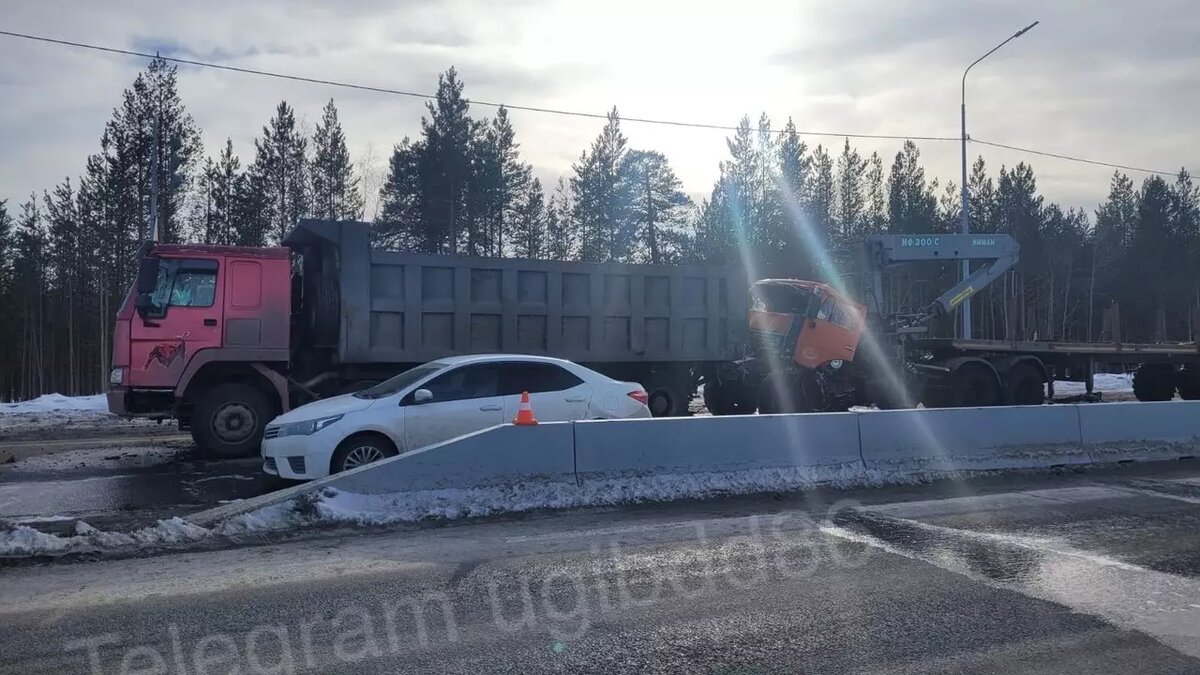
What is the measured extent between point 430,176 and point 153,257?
932 inches

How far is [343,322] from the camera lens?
13070 millimetres

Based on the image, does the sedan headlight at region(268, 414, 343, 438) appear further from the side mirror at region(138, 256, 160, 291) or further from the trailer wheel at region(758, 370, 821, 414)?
the trailer wheel at region(758, 370, 821, 414)

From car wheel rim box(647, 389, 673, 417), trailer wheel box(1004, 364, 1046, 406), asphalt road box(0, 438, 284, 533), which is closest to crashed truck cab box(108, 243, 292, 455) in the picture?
asphalt road box(0, 438, 284, 533)

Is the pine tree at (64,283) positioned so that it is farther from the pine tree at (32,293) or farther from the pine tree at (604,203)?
the pine tree at (604,203)

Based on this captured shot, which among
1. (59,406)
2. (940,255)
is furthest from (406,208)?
(940,255)

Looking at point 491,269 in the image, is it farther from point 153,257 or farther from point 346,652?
point 346,652

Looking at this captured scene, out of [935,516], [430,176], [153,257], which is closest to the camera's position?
[935,516]

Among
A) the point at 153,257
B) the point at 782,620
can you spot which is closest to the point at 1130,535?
the point at 782,620

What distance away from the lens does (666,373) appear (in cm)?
1560

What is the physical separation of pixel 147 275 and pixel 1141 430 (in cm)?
1326

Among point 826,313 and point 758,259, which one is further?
point 758,259

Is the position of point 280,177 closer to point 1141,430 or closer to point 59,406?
point 59,406

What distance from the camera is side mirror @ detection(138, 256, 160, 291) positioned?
12.2 metres

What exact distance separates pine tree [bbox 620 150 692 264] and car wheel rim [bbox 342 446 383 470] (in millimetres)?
33037
